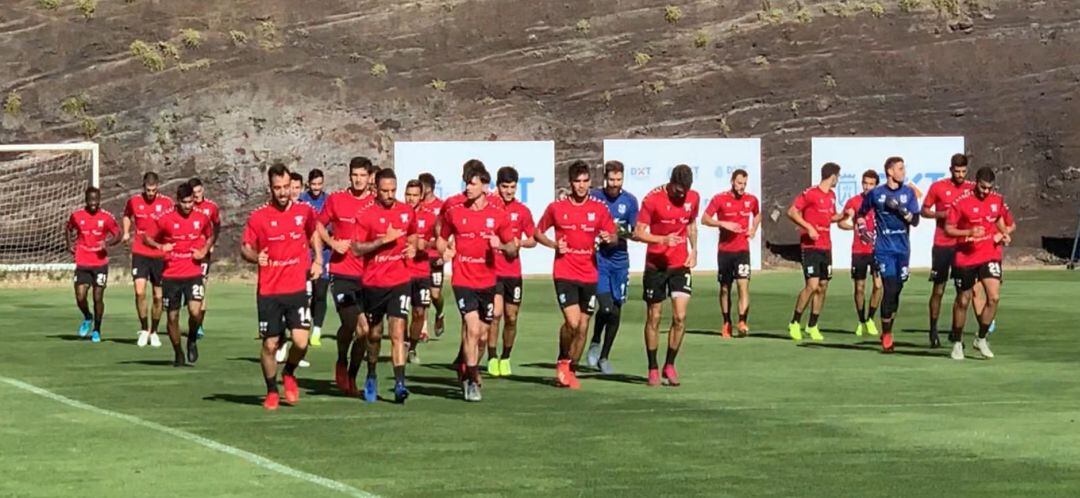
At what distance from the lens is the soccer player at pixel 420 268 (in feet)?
64.9

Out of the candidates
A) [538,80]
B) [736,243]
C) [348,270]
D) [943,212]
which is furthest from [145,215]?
[538,80]

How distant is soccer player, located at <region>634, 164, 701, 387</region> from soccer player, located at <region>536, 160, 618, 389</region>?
1.47ft

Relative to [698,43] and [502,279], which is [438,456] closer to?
[502,279]

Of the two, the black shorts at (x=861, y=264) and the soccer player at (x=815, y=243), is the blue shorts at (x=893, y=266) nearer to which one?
the soccer player at (x=815, y=243)

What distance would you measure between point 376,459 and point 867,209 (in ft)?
41.3

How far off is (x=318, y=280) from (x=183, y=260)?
7.94ft

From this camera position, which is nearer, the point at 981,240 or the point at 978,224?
the point at 981,240

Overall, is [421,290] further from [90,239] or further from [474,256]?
[90,239]

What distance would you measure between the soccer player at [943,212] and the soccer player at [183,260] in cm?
899

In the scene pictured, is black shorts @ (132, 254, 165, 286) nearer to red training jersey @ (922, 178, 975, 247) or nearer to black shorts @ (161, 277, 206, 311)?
black shorts @ (161, 277, 206, 311)

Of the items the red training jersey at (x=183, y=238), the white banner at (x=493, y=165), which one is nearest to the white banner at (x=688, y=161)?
the white banner at (x=493, y=165)

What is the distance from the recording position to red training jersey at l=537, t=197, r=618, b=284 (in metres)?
19.3

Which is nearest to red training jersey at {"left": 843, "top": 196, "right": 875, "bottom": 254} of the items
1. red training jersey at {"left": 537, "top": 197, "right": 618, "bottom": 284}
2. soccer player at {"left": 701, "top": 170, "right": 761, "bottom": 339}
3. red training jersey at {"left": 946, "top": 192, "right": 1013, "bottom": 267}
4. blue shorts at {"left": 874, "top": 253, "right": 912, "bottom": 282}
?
blue shorts at {"left": 874, "top": 253, "right": 912, "bottom": 282}

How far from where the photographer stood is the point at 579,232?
19391 mm
